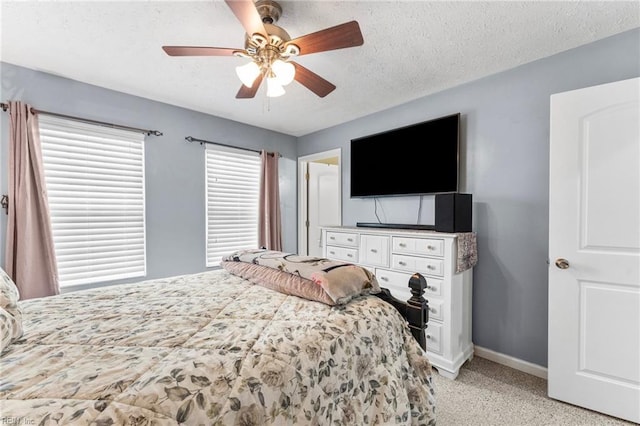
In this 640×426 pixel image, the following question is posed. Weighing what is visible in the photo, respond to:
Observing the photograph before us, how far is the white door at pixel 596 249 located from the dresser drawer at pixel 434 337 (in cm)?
70

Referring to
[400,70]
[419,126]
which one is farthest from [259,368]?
[419,126]

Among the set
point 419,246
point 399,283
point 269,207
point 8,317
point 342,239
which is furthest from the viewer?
point 269,207

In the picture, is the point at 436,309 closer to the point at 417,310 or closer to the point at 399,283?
the point at 399,283

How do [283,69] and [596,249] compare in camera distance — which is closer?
[283,69]

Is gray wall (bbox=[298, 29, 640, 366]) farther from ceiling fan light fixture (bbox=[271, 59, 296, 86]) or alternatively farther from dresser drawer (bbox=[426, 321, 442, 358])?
ceiling fan light fixture (bbox=[271, 59, 296, 86])

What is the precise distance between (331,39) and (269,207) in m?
2.59

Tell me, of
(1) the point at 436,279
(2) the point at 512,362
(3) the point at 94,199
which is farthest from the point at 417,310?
(3) the point at 94,199

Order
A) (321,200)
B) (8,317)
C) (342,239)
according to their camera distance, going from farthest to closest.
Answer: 1. (321,200)
2. (342,239)
3. (8,317)

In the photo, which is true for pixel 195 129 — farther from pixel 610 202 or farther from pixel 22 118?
pixel 610 202

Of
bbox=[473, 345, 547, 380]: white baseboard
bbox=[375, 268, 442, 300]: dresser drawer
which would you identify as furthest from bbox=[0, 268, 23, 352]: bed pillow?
bbox=[473, 345, 547, 380]: white baseboard

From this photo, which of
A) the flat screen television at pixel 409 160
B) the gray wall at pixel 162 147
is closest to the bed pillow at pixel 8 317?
the gray wall at pixel 162 147

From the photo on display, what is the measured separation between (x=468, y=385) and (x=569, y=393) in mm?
595

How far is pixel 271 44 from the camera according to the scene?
5.22 ft

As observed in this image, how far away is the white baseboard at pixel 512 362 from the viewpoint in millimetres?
2186
